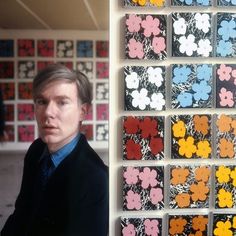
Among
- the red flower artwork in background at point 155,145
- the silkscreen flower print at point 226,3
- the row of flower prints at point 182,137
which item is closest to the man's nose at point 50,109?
the row of flower prints at point 182,137

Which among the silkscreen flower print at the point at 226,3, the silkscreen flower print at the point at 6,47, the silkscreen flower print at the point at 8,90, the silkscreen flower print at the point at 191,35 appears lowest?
the silkscreen flower print at the point at 8,90

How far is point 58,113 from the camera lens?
1.07 metres

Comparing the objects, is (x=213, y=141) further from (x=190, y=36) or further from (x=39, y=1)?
(x=39, y=1)

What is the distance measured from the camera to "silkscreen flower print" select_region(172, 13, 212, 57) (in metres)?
A: 1.11

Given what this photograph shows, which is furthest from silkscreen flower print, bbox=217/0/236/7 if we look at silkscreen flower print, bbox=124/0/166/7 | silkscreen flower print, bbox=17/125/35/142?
silkscreen flower print, bbox=17/125/35/142

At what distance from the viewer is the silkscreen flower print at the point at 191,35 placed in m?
1.11

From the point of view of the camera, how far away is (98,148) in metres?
1.10

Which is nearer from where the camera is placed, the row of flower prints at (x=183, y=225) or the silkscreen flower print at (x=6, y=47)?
the silkscreen flower print at (x=6, y=47)

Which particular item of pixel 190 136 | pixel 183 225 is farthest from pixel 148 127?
pixel 183 225

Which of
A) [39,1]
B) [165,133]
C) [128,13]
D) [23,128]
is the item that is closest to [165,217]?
[165,133]

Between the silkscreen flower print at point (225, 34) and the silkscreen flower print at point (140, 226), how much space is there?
60cm

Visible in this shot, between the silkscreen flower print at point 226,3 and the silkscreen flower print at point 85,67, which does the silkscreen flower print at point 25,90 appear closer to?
the silkscreen flower print at point 85,67

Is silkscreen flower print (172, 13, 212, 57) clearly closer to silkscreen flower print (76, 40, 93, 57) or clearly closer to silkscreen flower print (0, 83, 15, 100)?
silkscreen flower print (76, 40, 93, 57)

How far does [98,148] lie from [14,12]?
49 centimetres
